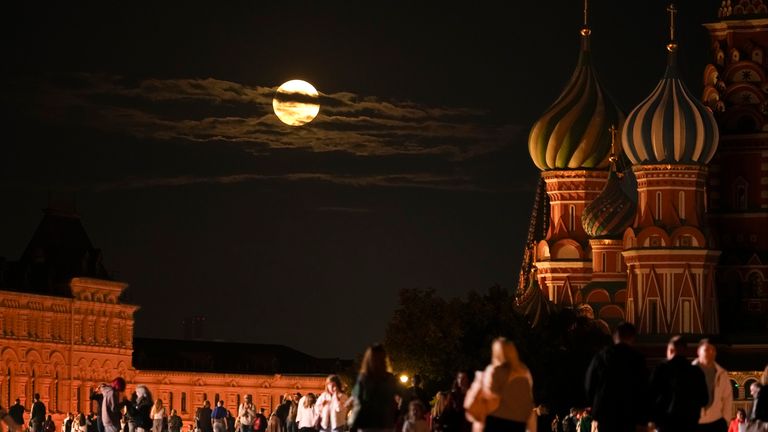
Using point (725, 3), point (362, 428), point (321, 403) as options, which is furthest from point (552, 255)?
point (362, 428)

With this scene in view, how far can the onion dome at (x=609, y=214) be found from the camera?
99.9 metres

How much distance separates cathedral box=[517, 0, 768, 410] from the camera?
304ft

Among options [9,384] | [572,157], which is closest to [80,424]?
[9,384]

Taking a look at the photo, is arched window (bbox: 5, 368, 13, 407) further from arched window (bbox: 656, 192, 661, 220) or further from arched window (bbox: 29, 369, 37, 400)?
arched window (bbox: 656, 192, 661, 220)

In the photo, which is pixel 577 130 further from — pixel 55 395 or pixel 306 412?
pixel 306 412

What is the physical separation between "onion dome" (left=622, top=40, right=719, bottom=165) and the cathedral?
0.17 ft

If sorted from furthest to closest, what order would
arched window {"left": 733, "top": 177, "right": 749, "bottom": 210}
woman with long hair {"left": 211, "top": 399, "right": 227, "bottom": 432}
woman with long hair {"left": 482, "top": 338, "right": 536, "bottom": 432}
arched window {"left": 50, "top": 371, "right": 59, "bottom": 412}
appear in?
arched window {"left": 50, "top": 371, "right": 59, "bottom": 412}
arched window {"left": 733, "top": 177, "right": 749, "bottom": 210}
woman with long hair {"left": 211, "top": 399, "right": 227, "bottom": 432}
woman with long hair {"left": 482, "top": 338, "right": 536, "bottom": 432}

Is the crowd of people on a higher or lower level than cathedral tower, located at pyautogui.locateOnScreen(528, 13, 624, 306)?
lower

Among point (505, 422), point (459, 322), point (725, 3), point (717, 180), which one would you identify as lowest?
point (505, 422)

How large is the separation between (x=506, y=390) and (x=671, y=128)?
7395 centimetres

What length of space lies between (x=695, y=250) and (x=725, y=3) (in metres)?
10.3

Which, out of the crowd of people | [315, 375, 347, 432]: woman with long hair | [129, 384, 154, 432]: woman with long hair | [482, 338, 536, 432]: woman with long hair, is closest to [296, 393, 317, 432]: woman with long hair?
[129, 384, 154, 432]: woman with long hair

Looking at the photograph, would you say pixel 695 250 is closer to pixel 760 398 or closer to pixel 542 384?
pixel 542 384

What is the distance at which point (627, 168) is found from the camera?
109062 mm
